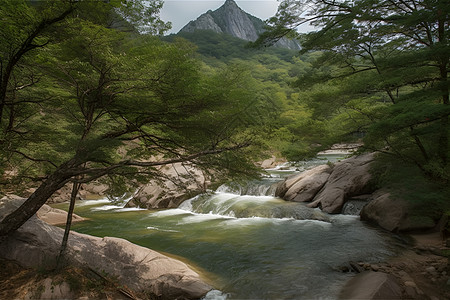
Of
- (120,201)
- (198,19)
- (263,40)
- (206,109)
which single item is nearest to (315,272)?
(206,109)

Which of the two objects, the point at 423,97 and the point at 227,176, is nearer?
the point at 227,176

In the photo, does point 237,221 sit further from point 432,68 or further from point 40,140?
point 432,68

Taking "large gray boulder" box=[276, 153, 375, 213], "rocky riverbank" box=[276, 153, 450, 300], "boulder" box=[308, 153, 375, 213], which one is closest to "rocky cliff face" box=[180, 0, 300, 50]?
"large gray boulder" box=[276, 153, 375, 213]

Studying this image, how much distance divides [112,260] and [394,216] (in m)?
8.85

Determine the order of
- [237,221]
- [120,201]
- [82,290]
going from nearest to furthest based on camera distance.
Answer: [82,290] < [237,221] < [120,201]

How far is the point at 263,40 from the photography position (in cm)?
Answer: 841

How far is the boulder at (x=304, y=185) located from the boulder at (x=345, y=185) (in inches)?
13.8

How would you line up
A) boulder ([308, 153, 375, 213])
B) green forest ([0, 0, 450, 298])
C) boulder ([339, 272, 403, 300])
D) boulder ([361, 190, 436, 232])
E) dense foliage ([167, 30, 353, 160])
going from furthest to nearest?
boulder ([308, 153, 375, 213]), dense foliage ([167, 30, 353, 160]), boulder ([361, 190, 436, 232]), boulder ([339, 272, 403, 300]), green forest ([0, 0, 450, 298])

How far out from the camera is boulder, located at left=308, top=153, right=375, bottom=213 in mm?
10727

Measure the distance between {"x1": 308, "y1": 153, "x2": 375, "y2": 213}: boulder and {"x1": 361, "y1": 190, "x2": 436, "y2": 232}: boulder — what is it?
53.8 inches

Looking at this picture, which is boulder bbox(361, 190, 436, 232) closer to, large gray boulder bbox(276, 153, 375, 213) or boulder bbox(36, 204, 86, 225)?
large gray boulder bbox(276, 153, 375, 213)

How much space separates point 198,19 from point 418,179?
12933 centimetres

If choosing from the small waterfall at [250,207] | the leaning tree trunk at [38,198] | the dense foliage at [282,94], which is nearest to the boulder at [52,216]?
the small waterfall at [250,207]

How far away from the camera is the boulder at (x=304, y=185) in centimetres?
1236
